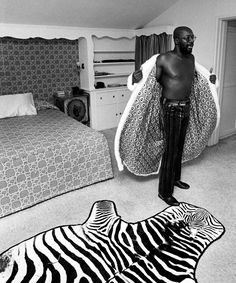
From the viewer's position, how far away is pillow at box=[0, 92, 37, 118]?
3.42 meters

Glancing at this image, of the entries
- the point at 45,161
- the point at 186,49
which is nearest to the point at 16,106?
the point at 45,161

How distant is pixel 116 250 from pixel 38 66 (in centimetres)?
328

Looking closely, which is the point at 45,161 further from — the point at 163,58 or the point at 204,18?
the point at 204,18

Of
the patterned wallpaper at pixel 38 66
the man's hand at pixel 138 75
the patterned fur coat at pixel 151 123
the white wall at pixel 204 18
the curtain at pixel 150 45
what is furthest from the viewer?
the curtain at pixel 150 45

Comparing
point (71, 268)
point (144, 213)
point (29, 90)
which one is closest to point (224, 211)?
point (144, 213)

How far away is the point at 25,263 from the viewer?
5.75 ft

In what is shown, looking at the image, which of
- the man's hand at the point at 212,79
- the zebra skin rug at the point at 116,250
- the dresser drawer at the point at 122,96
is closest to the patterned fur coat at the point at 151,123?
the man's hand at the point at 212,79

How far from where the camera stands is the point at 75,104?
14.1 feet

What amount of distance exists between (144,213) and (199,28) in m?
2.74

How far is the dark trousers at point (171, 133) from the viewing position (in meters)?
2.26

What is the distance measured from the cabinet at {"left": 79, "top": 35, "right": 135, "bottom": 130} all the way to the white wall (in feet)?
3.73

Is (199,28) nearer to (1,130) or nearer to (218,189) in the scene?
(218,189)

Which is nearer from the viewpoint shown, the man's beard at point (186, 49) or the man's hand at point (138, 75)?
the man's beard at point (186, 49)

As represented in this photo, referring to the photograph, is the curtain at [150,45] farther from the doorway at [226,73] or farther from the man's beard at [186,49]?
the man's beard at [186,49]
